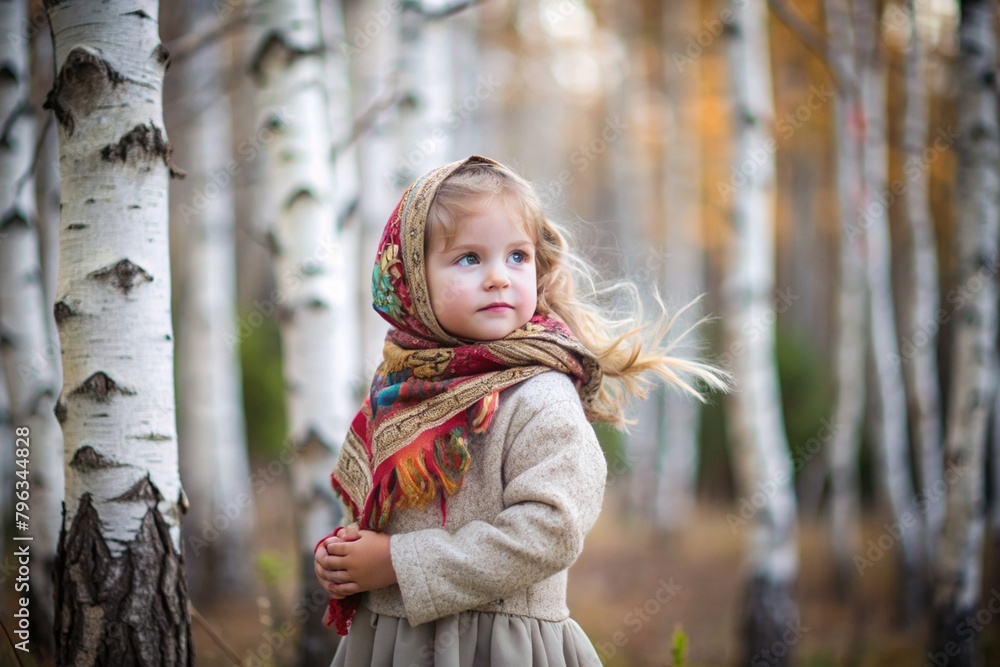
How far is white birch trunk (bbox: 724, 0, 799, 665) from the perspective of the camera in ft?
15.4

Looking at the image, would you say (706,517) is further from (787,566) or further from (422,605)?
(422,605)

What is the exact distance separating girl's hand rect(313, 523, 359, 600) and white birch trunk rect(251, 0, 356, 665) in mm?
1390

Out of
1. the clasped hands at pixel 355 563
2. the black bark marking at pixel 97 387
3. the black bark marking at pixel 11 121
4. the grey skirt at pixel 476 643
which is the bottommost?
the grey skirt at pixel 476 643

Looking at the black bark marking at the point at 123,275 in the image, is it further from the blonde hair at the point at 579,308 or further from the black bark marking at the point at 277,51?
the black bark marking at the point at 277,51

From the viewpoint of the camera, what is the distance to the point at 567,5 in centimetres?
779

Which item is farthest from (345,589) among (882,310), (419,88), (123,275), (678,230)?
(678,230)

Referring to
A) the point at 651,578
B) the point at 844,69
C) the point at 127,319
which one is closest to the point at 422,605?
the point at 127,319

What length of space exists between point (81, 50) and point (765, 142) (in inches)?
168

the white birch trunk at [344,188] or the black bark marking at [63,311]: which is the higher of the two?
the white birch trunk at [344,188]

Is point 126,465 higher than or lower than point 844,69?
lower

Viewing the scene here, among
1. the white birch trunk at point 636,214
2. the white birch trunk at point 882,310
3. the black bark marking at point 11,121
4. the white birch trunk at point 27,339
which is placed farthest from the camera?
the white birch trunk at point 636,214

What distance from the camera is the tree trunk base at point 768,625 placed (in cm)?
470

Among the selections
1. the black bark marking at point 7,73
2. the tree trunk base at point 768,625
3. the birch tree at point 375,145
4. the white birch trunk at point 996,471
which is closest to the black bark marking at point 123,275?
the birch tree at point 375,145

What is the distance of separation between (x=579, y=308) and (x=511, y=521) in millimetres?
772
